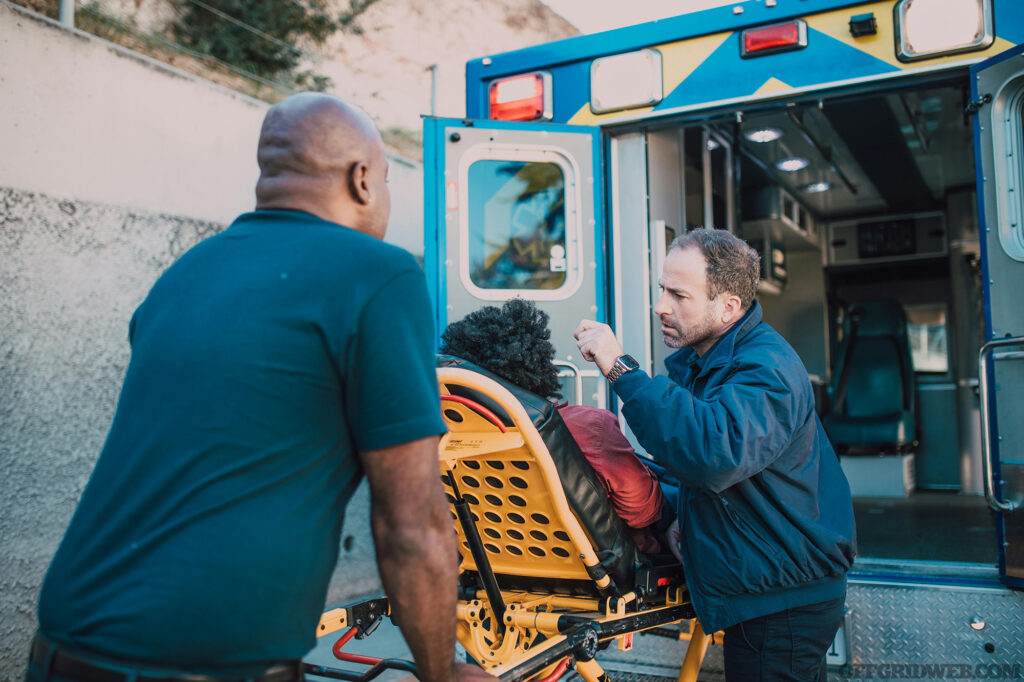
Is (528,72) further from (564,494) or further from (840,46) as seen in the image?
(564,494)

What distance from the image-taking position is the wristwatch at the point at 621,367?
7.03 ft

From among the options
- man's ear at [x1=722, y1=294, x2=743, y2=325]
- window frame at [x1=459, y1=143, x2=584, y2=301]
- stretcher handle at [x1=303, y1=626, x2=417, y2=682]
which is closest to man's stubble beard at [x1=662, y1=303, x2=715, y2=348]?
man's ear at [x1=722, y1=294, x2=743, y2=325]

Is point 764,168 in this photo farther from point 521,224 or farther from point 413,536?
point 413,536

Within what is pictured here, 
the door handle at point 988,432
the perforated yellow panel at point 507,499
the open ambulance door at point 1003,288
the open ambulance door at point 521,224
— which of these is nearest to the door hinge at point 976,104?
the open ambulance door at point 1003,288

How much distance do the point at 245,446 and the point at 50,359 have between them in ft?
10.1

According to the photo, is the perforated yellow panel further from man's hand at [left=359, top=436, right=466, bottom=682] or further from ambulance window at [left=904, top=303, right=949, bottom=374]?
ambulance window at [left=904, top=303, right=949, bottom=374]

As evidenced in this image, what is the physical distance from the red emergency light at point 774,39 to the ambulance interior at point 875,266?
2.19 ft

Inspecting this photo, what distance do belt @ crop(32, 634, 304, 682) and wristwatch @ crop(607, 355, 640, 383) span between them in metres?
1.27

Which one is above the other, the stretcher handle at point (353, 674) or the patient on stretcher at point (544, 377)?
the patient on stretcher at point (544, 377)

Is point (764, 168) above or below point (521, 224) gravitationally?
above

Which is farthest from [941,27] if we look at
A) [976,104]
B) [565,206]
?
[565,206]

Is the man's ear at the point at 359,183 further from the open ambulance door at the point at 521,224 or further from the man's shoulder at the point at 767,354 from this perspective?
the open ambulance door at the point at 521,224

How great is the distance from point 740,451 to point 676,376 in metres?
0.59

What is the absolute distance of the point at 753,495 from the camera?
2.08 meters
